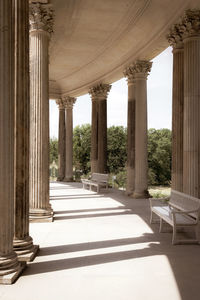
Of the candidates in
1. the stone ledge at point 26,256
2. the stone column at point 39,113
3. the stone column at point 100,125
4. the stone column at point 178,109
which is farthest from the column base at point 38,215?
the stone column at point 100,125

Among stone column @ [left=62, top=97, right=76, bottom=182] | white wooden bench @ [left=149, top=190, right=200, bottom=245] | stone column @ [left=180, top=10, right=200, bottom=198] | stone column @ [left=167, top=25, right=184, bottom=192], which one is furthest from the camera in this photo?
stone column @ [left=62, top=97, right=76, bottom=182]

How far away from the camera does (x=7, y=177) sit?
27.3 metres

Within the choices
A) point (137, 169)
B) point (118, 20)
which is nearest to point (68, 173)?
point (137, 169)

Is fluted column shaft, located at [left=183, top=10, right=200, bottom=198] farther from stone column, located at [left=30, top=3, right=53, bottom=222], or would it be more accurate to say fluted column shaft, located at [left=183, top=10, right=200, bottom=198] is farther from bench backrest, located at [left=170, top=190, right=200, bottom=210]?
stone column, located at [left=30, top=3, right=53, bottom=222]

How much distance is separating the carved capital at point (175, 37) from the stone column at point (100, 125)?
49139mm

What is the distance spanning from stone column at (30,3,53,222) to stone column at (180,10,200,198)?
2692 cm

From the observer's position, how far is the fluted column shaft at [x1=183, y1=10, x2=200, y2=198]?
58406 millimetres

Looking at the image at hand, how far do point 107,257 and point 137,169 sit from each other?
52275mm

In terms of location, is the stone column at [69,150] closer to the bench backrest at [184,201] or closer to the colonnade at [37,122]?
the colonnade at [37,122]

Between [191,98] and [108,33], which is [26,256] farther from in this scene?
[108,33]

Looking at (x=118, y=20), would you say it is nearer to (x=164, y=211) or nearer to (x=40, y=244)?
(x=164, y=211)

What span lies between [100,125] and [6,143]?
85401 millimetres

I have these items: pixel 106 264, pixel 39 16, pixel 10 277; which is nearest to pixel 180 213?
pixel 106 264

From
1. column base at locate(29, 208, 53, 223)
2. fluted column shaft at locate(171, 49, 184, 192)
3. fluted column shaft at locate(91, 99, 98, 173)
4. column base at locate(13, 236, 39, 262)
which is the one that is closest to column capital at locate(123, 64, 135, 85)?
fluted column shaft at locate(171, 49, 184, 192)
